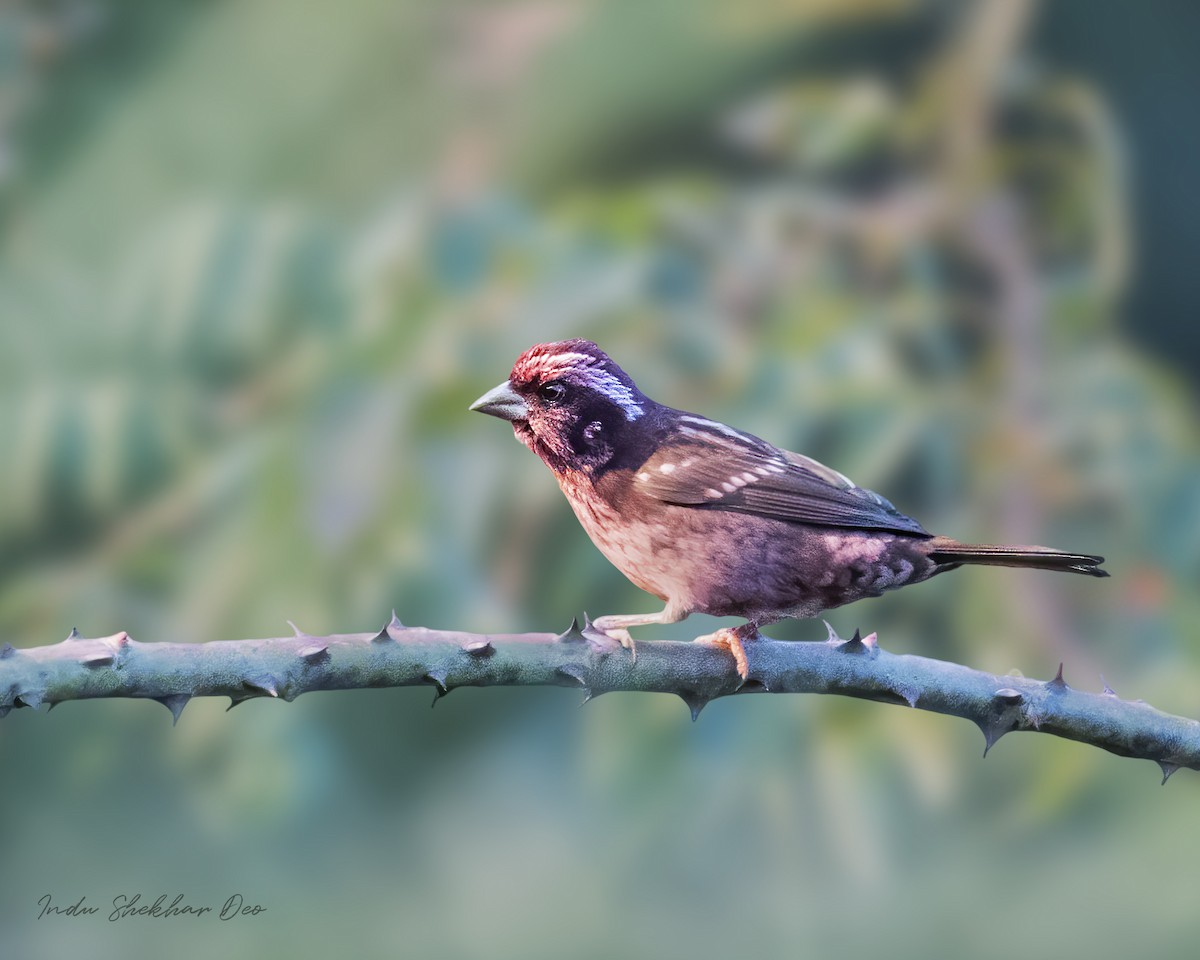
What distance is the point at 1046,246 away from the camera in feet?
9.72

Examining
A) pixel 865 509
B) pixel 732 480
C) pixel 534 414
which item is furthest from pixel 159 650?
pixel 865 509

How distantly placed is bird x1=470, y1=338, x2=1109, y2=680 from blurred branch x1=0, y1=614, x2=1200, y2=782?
2.7 inches

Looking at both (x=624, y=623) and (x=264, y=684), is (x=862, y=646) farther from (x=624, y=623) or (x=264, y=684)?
(x=264, y=684)

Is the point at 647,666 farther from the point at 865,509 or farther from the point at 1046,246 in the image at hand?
the point at 1046,246

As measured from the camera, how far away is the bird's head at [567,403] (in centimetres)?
134

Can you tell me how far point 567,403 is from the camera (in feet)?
4.46

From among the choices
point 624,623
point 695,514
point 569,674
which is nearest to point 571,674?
point 569,674

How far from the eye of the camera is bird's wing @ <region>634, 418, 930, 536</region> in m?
1.38

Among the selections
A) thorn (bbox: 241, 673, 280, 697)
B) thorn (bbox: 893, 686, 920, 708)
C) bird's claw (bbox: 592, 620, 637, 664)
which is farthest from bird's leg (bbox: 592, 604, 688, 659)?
thorn (bbox: 241, 673, 280, 697)

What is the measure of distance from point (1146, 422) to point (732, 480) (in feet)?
5.86

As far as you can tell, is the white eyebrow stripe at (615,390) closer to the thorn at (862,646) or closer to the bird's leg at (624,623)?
the bird's leg at (624,623)

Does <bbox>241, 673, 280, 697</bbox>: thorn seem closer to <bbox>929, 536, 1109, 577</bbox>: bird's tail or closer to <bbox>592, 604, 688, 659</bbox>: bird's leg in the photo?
<bbox>592, 604, 688, 659</bbox>: bird's leg

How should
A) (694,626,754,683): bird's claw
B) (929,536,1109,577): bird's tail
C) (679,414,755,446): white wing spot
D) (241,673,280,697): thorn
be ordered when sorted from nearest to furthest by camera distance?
(241,673,280,697): thorn < (929,536,1109,577): bird's tail < (694,626,754,683): bird's claw < (679,414,755,446): white wing spot

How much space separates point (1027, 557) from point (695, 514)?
35 centimetres
